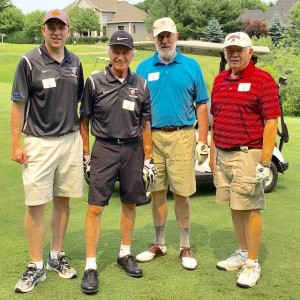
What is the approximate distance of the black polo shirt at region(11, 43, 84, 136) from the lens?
134 inches

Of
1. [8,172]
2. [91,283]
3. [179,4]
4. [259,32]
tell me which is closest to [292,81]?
[8,172]

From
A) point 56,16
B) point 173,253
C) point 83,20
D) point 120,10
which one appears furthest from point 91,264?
point 120,10

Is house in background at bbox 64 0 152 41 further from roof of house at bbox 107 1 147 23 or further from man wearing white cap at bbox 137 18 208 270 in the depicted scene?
man wearing white cap at bbox 137 18 208 270

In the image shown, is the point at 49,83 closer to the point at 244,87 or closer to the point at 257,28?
the point at 244,87

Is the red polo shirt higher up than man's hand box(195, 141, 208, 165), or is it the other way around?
the red polo shirt

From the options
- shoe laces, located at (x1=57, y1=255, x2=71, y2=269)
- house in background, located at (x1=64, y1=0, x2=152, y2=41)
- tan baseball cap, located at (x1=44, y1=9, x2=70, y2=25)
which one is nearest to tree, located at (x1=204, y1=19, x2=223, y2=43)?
house in background, located at (x1=64, y1=0, x2=152, y2=41)

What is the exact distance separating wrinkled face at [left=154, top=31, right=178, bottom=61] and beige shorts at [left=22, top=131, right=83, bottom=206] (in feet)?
2.91

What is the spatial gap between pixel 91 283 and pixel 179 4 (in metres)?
52.5

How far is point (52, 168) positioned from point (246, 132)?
1.38m

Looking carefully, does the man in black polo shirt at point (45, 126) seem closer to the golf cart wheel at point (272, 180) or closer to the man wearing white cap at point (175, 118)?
the man wearing white cap at point (175, 118)

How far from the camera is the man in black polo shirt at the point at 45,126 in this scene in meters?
3.44

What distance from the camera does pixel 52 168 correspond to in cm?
361

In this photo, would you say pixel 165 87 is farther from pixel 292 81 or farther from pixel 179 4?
pixel 179 4

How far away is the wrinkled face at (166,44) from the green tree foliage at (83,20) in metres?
68.6
